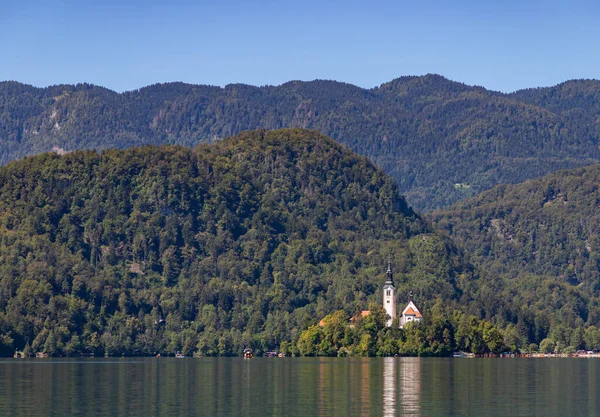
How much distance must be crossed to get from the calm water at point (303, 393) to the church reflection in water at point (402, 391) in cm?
7

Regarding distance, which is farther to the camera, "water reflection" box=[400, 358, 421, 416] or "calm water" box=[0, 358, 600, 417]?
"water reflection" box=[400, 358, 421, 416]

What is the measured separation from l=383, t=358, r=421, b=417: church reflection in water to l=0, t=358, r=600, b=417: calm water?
0.07 m

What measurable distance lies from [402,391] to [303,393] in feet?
27.7

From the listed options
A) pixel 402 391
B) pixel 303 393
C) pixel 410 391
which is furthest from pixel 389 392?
pixel 303 393

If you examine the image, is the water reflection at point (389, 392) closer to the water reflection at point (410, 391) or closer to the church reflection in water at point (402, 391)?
the church reflection in water at point (402, 391)

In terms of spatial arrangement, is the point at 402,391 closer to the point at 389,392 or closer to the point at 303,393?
the point at 389,392

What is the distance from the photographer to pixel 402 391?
110938 millimetres

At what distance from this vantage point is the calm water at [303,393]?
9200cm

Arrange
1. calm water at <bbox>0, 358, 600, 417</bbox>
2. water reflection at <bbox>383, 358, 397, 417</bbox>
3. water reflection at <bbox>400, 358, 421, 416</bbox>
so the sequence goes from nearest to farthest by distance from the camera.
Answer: calm water at <bbox>0, 358, 600, 417</bbox>, water reflection at <bbox>383, 358, 397, 417</bbox>, water reflection at <bbox>400, 358, 421, 416</bbox>

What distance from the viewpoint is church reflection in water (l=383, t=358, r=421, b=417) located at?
92.9 meters

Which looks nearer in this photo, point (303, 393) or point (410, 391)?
point (303, 393)

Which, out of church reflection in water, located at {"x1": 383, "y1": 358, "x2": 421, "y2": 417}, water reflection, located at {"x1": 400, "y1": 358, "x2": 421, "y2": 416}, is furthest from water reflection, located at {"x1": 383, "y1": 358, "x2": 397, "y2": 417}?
water reflection, located at {"x1": 400, "y1": 358, "x2": 421, "y2": 416}

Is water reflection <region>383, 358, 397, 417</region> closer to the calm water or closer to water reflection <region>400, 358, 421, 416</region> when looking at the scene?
the calm water

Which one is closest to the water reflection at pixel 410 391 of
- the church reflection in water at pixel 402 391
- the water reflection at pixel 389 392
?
→ the church reflection in water at pixel 402 391
